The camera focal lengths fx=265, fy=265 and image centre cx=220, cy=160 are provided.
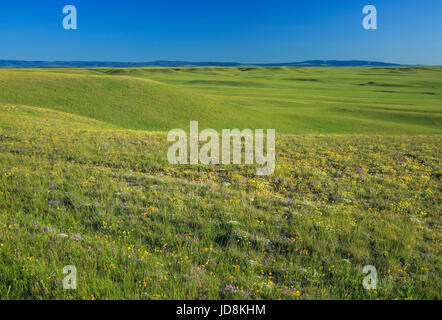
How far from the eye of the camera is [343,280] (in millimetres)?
5820

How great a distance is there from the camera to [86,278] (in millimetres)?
5387

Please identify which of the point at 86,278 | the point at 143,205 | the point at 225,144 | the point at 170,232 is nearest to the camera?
the point at 86,278

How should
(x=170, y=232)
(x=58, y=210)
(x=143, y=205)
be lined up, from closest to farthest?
(x=170, y=232), (x=58, y=210), (x=143, y=205)

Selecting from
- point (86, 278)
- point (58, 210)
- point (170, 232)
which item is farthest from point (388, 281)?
point (58, 210)

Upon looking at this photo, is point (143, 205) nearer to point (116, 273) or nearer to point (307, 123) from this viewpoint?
point (116, 273)

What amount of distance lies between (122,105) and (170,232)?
168ft

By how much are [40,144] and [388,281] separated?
21.1 meters

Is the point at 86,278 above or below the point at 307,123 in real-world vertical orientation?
below
